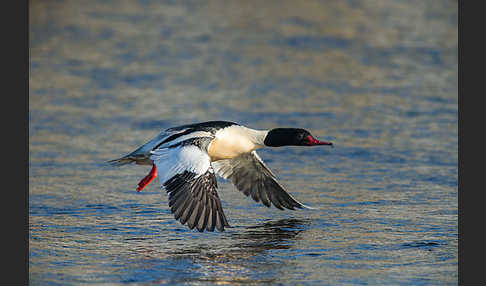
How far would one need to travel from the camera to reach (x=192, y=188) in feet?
24.7

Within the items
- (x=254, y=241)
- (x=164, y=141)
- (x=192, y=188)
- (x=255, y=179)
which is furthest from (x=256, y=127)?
(x=192, y=188)

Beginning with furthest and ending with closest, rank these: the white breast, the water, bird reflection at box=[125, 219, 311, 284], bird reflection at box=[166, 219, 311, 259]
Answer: the white breast, bird reflection at box=[166, 219, 311, 259], the water, bird reflection at box=[125, 219, 311, 284]

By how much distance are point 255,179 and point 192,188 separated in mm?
1915

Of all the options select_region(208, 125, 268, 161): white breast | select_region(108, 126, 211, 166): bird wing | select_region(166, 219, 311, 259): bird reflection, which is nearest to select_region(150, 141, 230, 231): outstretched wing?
select_region(166, 219, 311, 259): bird reflection

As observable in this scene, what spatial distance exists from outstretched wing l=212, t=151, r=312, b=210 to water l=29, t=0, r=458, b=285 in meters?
0.19

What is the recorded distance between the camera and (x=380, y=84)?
15.5 meters

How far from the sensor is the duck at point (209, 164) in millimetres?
7426

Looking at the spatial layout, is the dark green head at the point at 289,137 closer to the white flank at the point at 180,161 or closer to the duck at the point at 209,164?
the duck at the point at 209,164

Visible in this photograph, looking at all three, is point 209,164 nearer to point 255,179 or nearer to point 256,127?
point 255,179

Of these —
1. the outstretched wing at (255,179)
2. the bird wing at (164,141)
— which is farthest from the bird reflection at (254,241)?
the bird wing at (164,141)

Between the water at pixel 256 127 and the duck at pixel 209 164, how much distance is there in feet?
0.92

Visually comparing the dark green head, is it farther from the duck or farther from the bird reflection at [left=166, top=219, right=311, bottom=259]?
the bird reflection at [left=166, top=219, right=311, bottom=259]

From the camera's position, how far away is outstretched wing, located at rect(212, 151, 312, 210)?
9.09 metres

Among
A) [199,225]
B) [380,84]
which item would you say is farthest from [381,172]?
[380,84]
